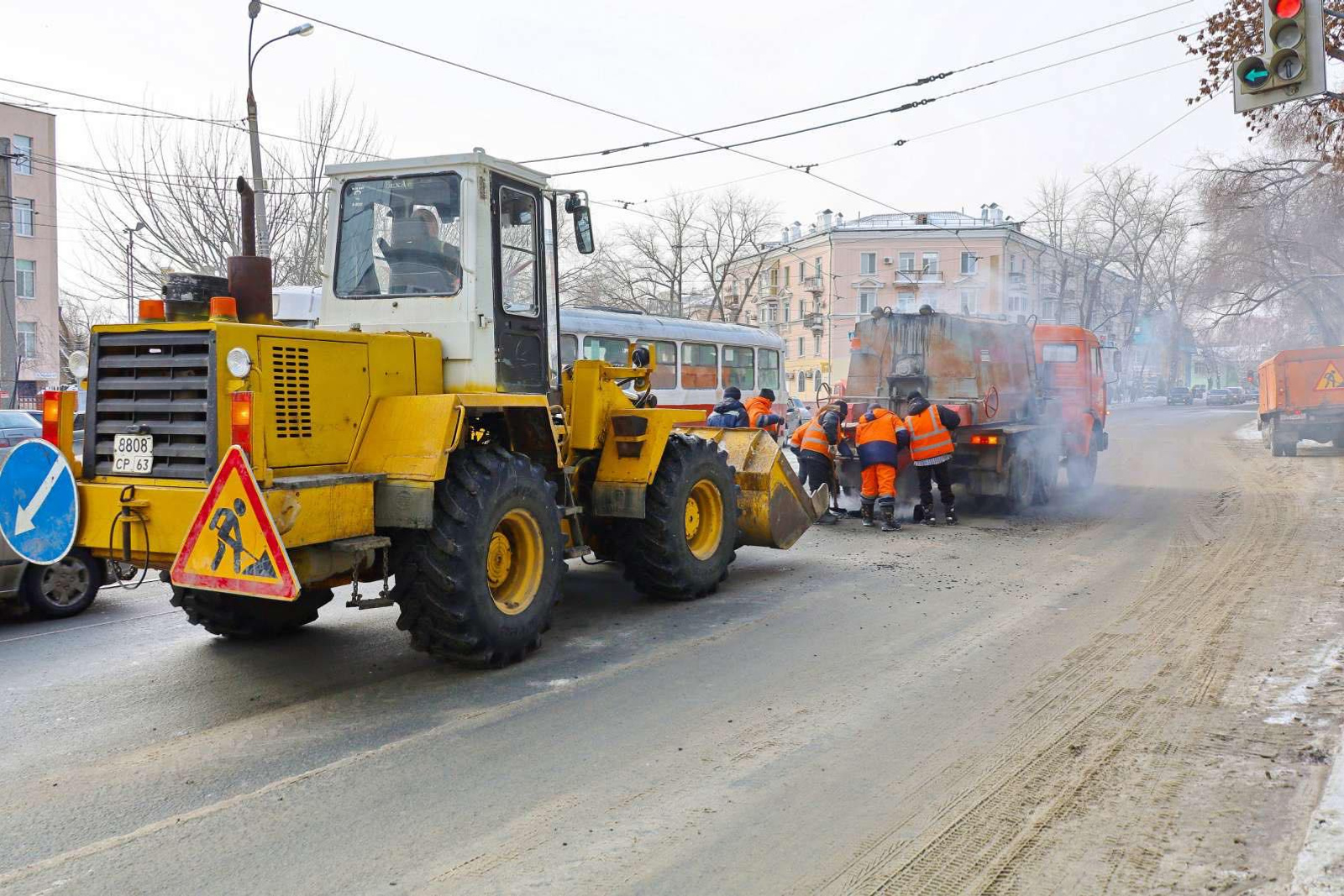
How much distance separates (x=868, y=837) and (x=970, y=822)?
1.39 ft

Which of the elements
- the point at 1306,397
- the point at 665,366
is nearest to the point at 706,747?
the point at 665,366

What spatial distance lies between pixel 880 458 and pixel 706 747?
793 cm

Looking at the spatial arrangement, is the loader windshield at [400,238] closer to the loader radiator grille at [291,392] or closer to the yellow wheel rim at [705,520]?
the loader radiator grille at [291,392]

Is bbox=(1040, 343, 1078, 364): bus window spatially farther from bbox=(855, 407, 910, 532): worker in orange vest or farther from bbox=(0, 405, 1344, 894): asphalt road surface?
bbox=(0, 405, 1344, 894): asphalt road surface

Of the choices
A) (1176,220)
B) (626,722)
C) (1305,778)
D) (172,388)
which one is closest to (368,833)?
(626,722)

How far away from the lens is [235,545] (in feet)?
16.1

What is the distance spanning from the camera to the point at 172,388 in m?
5.30

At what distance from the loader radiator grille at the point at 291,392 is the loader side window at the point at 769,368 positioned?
68.7 ft

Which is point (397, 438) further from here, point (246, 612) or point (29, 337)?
point (29, 337)

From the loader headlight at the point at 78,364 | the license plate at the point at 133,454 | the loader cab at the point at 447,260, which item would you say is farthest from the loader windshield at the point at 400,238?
the license plate at the point at 133,454

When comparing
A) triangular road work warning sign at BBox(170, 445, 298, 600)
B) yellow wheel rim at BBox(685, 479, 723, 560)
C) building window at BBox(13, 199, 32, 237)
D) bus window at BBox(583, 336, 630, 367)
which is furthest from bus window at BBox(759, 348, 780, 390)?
building window at BBox(13, 199, 32, 237)

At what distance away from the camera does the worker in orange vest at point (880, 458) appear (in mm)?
12266

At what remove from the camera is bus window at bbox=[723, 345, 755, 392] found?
80.2ft

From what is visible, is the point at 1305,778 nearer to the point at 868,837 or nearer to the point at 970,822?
the point at 970,822
